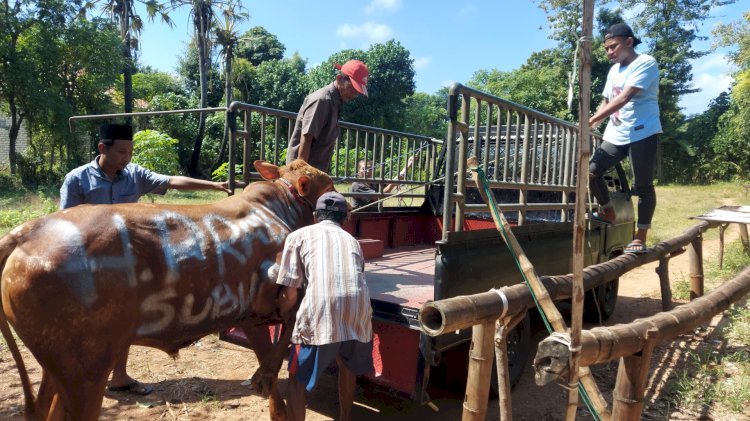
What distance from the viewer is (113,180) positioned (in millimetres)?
3453

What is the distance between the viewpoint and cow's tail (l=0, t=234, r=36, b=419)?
6.88 feet

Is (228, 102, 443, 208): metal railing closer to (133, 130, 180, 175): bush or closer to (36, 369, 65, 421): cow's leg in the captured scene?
(36, 369, 65, 421): cow's leg

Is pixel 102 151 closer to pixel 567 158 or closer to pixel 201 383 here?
pixel 201 383

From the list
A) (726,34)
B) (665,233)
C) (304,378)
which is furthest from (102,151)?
(726,34)

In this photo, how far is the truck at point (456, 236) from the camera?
2.77 m

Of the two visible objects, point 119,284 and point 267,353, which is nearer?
point 119,284

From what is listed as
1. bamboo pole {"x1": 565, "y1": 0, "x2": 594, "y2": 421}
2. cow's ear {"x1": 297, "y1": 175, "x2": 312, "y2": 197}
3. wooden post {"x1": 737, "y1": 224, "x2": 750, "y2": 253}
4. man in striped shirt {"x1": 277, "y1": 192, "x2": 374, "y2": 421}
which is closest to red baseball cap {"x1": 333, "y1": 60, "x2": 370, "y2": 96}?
cow's ear {"x1": 297, "y1": 175, "x2": 312, "y2": 197}

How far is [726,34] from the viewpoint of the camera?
23469 millimetres

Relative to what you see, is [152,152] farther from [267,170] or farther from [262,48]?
[262,48]

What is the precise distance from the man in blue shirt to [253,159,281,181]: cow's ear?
557mm

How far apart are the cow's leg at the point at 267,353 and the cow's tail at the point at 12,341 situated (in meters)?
1.02

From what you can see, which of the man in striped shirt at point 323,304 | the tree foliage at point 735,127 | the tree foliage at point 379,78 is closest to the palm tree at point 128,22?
the tree foliage at point 379,78

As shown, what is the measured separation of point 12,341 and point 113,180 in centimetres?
136

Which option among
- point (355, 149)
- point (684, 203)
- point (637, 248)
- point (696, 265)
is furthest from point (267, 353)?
point (684, 203)
